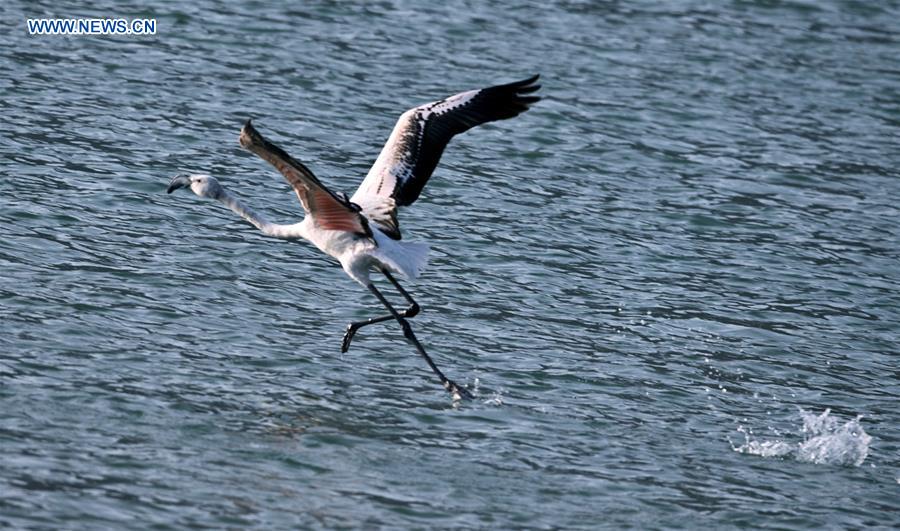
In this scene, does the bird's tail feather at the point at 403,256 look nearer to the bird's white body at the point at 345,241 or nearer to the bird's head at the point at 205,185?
the bird's white body at the point at 345,241

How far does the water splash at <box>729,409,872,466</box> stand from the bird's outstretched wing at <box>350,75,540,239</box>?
314 cm

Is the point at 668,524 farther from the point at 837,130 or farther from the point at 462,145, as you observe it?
the point at 837,130

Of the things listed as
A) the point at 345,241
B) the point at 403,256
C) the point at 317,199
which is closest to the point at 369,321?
the point at 345,241

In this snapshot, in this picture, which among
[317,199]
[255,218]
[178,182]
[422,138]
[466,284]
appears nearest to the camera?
[317,199]

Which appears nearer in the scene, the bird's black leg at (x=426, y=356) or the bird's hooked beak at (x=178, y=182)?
the bird's black leg at (x=426, y=356)

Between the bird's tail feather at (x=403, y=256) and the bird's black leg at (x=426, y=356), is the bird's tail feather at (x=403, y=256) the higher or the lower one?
the higher one

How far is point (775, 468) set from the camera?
10.7 metres

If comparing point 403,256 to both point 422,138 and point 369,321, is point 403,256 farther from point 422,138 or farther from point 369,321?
point 422,138

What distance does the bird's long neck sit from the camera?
12117 millimetres

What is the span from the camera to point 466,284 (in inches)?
545

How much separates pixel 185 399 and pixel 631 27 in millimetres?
13631

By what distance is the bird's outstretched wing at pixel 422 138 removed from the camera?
12.3 metres

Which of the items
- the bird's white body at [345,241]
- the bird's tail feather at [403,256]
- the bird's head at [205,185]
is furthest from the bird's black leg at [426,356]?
the bird's head at [205,185]

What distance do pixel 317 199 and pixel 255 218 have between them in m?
0.77
